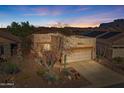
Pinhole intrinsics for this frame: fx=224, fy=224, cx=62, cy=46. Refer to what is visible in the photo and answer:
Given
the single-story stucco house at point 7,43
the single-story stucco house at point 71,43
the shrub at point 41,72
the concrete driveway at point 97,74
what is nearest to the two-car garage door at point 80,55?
the single-story stucco house at point 71,43

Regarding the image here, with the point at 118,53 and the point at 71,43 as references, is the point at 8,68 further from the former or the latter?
the point at 118,53

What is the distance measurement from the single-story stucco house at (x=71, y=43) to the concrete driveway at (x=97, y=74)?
57cm

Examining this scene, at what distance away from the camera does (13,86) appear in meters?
12.9

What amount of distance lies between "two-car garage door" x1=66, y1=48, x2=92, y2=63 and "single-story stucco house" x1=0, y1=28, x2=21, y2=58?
3491 mm

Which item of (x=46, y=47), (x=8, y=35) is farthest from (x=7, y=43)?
(x=46, y=47)

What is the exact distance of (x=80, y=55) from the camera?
15.9 meters

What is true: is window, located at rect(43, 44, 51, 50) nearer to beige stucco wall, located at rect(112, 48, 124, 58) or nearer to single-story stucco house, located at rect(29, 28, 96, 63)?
single-story stucco house, located at rect(29, 28, 96, 63)

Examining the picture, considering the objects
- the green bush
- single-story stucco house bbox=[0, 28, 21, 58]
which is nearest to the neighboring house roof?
single-story stucco house bbox=[0, 28, 21, 58]

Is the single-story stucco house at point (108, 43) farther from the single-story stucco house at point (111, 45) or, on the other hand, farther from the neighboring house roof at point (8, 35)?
the neighboring house roof at point (8, 35)

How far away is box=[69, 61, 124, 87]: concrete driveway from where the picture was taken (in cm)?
1352

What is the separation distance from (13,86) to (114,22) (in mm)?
7214
